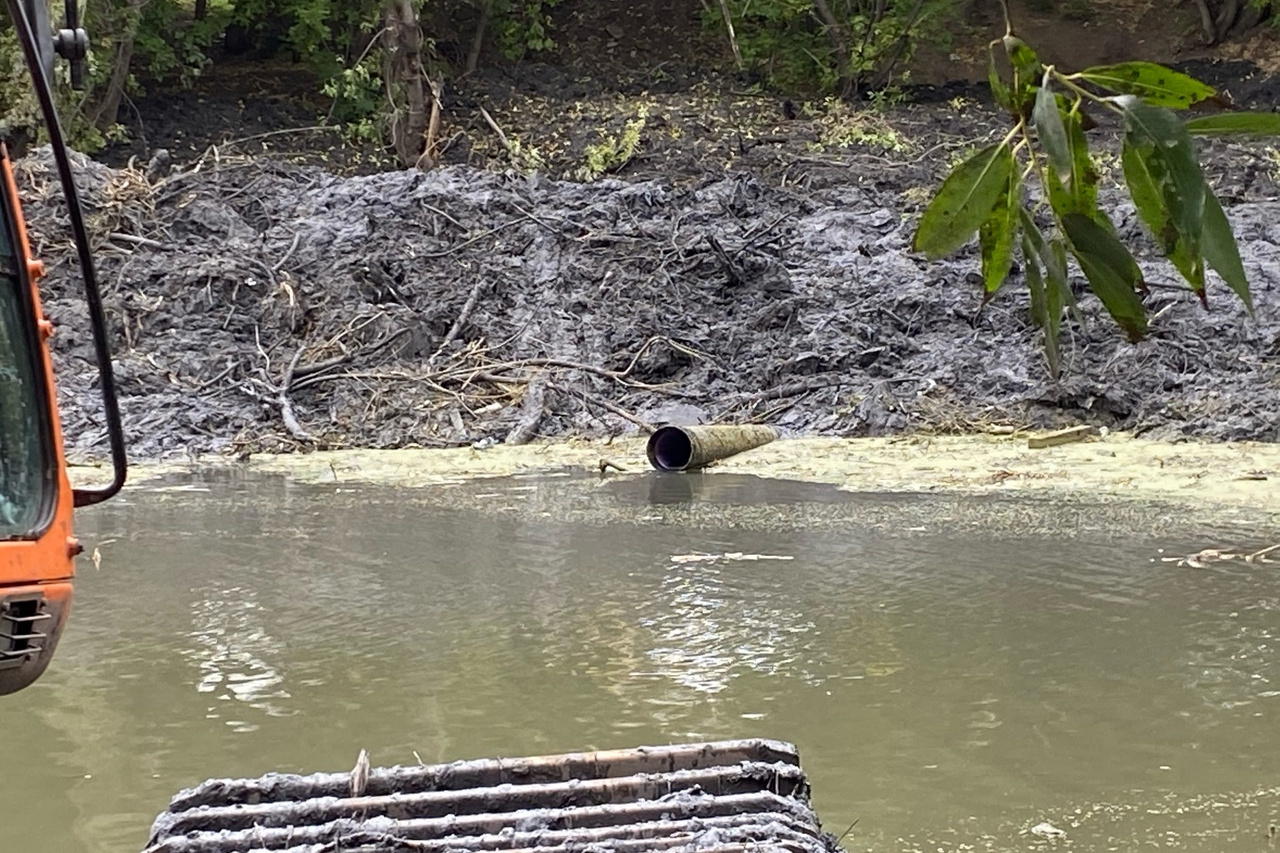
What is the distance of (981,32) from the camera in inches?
893

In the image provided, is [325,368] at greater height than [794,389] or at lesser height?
greater

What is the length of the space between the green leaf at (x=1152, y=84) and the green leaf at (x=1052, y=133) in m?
0.08

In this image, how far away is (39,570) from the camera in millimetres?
2826

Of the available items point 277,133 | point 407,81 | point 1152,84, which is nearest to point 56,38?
point 1152,84

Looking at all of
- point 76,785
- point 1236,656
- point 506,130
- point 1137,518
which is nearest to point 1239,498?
point 1137,518

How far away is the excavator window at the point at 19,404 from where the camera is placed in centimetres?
295

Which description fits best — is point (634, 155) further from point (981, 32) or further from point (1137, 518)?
point (1137, 518)

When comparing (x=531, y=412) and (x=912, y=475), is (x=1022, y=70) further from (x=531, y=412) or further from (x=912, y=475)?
(x=531, y=412)

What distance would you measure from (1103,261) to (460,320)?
12.9 meters

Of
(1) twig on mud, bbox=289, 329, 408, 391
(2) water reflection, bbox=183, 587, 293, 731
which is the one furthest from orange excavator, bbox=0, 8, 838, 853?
(1) twig on mud, bbox=289, 329, 408, 391

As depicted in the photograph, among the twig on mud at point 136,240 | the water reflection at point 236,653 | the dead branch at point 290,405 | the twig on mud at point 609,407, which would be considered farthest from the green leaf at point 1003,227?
the twig on mud at point 136,240

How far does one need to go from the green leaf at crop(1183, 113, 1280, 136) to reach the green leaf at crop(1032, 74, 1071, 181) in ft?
0.31

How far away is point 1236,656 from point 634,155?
13.7 m

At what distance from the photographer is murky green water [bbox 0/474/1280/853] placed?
3.99m
